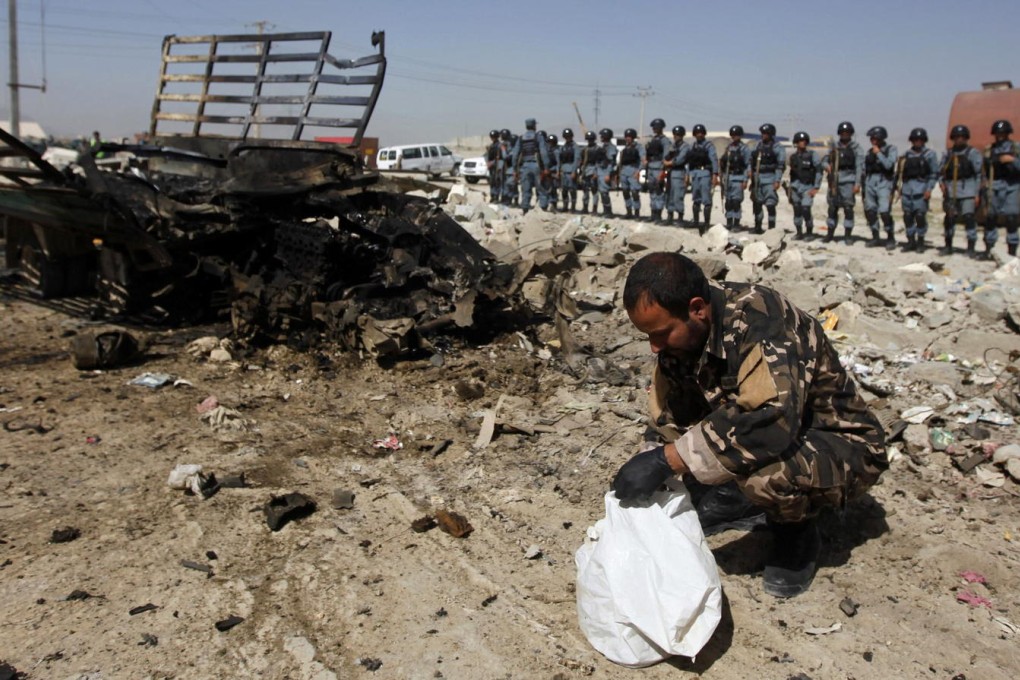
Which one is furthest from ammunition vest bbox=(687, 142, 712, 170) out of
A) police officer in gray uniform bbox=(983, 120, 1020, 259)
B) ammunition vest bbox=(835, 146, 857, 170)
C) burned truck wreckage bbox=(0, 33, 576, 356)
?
burned truck wreckage bbox=(0, 33, 576, 356)

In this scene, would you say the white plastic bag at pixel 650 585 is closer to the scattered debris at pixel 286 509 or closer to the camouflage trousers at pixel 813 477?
the camouflage trousers at pixel 813 477

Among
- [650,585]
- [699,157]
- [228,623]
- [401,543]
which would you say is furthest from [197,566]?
[699,157]

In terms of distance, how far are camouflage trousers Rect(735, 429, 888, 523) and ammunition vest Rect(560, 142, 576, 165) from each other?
13.3 meters

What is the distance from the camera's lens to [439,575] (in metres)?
2.85

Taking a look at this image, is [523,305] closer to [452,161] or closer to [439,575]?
[439,575]

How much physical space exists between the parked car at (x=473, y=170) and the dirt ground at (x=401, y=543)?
76.3 ft

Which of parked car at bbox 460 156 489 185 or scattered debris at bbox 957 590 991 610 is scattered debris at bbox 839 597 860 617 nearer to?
A: scattered debris at bbox 957 590 991 610

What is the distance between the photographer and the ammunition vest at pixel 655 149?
43.4 feet

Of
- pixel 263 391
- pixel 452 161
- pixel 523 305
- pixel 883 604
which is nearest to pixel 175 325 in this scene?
pixel 263 391

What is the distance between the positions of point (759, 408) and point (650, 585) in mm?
657

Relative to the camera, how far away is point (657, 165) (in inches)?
535

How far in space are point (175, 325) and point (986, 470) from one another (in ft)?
19.2

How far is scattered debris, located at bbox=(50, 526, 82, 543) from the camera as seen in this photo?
302 centimetres

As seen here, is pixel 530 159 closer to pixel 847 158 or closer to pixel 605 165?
pixel 605 165
